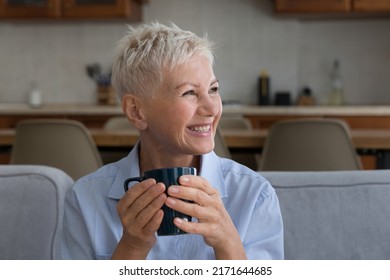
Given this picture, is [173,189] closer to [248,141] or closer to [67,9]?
[248,141]

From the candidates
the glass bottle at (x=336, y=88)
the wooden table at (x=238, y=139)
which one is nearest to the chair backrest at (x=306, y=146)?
the wooden table at (x=238, y=139)

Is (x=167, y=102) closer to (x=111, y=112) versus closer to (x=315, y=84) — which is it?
(x=111, y=112)

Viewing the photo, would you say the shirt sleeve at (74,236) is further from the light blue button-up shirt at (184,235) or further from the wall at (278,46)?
the wall at (278,46)

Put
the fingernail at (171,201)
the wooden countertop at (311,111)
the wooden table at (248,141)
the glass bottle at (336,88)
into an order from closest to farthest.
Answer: the fingernail at (171,201), the wooden table at (248,141), the wooden countertop at (311,111), the glass bottle at (336,88)

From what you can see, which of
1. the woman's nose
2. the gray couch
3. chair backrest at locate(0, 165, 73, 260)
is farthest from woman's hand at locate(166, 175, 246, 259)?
chair backrest at locate(0, 165, 73, 260)

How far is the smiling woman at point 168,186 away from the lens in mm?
808

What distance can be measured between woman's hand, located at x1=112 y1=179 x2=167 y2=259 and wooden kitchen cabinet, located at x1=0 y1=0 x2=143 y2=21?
146 inches

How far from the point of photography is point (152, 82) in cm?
90

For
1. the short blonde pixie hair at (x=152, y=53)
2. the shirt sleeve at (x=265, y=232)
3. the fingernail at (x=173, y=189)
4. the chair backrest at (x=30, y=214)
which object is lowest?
the chair backrest at (x=30, y=214)

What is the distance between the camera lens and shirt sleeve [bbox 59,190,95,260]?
1.00 meters

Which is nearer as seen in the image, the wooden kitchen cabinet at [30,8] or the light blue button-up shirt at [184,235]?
the light blue button-up shirt at [184,235]

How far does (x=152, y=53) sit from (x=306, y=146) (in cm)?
158

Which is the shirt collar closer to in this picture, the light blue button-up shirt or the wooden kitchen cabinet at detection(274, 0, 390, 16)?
the light blue button-up shirt
